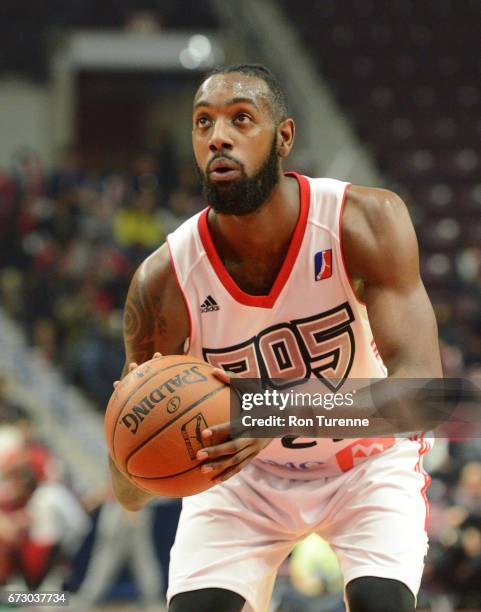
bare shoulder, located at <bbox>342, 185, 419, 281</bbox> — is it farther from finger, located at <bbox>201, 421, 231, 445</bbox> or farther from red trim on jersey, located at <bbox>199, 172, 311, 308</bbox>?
finger, located at <bbox>201, 421, 231, 445</bbox>

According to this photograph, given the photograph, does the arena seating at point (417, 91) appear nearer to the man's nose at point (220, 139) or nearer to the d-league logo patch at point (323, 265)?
the d-league logo patch at point (323, 265)

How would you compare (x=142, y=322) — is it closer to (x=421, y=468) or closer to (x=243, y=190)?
(x=243, y=190)

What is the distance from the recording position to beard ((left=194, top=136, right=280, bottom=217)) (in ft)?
12.1

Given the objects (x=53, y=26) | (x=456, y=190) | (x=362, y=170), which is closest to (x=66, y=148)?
(x=53, y=26)

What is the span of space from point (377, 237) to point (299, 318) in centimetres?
39

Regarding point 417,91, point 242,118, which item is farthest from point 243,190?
point 417,91

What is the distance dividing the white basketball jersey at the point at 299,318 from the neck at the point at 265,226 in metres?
0.04

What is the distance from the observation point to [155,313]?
395 centimetres

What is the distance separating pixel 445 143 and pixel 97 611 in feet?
27.8

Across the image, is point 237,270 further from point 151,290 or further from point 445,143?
point 445,143

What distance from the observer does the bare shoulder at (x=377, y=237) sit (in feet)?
12.0

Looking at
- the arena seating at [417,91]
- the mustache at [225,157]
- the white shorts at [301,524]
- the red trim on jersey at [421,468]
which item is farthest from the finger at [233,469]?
the arena seating at [417,91]

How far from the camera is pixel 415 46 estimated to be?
51.1ft

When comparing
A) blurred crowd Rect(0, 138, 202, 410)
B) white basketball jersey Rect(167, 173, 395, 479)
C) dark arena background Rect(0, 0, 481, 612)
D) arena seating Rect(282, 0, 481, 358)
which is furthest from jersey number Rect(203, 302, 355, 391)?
arena seating Rect(282, 0, 481, 358)
